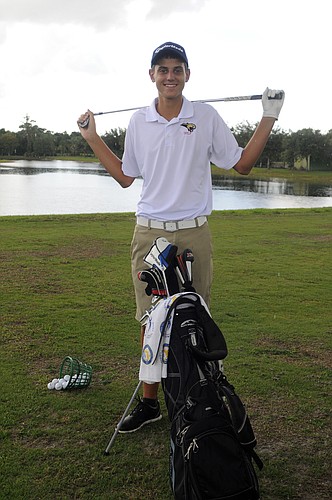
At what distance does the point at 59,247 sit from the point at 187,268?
23.0 feet

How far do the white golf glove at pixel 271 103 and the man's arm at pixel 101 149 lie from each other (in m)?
0.98

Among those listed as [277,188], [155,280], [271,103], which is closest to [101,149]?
[155,280]

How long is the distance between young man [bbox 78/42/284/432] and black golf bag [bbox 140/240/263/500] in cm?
28

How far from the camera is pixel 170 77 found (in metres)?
3.25

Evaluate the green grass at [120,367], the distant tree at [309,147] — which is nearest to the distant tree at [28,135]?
the distant tree at [309,147]

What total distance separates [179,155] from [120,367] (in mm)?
2050

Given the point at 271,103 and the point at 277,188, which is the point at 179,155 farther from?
the point at 277,188

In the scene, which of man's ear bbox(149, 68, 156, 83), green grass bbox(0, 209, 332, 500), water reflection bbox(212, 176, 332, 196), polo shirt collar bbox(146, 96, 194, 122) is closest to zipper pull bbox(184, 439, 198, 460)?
green grass bbox(0, 209, 332, 500)

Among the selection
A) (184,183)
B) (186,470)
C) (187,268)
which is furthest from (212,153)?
(186,470)

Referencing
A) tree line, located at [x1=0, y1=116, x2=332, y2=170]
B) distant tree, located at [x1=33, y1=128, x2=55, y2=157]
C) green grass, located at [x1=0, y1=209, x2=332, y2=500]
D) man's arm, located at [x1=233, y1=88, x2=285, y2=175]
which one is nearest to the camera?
green grass, located at [x1=0, y1=209, x2=332, y2=500]

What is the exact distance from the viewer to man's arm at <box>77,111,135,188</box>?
3551 mm

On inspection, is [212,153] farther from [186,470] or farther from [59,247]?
[59,247]

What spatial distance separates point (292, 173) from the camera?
72.9m

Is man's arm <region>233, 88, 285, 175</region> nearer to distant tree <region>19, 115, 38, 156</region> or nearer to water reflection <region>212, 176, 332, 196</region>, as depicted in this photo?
water reflection <region>212, 176, 332, 196</region>
